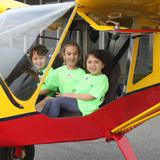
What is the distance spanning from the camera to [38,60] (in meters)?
4.85

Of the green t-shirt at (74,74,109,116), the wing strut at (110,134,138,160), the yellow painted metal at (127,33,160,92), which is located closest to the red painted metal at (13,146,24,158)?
the green t-shirt at (74,74,109,116)

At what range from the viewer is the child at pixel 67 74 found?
494cm

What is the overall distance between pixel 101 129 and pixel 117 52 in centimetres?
A: 87

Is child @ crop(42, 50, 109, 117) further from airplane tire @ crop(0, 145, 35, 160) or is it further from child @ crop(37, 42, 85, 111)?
airplane tire @ crop(0, 145, 35, 160)

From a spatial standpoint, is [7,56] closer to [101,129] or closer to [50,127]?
[50,127]

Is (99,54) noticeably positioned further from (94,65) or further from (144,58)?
(144,58)

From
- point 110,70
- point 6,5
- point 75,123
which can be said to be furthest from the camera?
point 6,5

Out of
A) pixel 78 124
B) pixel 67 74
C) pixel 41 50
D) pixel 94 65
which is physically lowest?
pixel 78 124

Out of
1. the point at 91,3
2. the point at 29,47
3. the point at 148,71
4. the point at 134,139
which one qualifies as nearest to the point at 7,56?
the point at 29,47

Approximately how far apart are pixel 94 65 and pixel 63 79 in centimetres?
34

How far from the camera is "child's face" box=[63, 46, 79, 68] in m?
4.92

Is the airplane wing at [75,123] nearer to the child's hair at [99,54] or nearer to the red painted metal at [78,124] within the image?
the red painted metal at [78,124]

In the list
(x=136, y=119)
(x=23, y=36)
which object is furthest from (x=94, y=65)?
(x=23, y=36)

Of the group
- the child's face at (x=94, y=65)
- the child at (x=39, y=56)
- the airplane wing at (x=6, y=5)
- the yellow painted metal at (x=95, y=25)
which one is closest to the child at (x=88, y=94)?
the child's face at (x=94, y=65)
